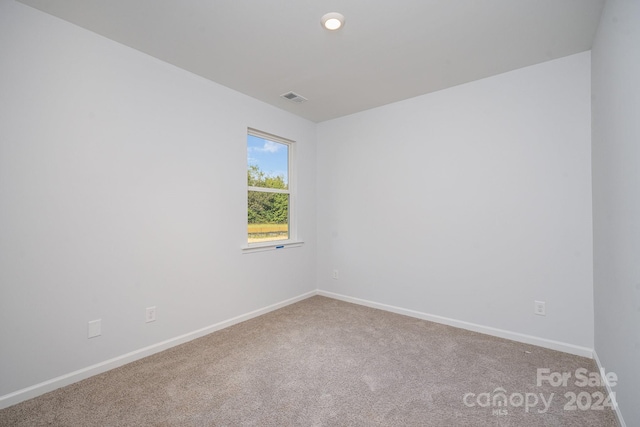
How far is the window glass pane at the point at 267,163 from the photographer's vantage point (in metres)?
3.45

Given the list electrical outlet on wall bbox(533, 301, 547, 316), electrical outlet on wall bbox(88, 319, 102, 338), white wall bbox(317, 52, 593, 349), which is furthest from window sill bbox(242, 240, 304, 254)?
electrical outlet on wall bbox(533, 301, 547, 316)

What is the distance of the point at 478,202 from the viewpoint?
9.41 ft

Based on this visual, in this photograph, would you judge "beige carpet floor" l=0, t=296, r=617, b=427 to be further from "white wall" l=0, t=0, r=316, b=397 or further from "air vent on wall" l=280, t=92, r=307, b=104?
"air vent on wall" l=280, t=92, r=307, b=104

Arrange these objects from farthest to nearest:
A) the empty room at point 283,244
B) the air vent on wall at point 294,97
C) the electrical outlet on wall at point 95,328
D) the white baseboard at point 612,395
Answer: the air vent on wall at point 294,97 < the electrical outlet on wall at point 95,328 < the empty room at point 283,244 < the white baseboard at point 612,395

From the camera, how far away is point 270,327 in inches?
118

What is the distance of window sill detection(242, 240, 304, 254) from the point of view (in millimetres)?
3260

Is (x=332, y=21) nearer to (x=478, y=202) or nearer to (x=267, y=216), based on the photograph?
(x=478, y=202)

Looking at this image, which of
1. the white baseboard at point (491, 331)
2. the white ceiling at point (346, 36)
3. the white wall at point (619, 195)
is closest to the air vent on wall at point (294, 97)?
the white ceiling at point (346, 36)

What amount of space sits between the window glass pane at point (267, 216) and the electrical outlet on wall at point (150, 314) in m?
1.25

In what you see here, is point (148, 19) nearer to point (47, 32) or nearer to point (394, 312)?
point (47, 32)

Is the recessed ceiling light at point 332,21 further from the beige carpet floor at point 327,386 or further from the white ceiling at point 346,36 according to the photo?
the beige carpet floor at point 327,386

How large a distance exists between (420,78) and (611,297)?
2.32m

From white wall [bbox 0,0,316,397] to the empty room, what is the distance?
0.01 metres

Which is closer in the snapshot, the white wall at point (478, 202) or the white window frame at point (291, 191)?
the white wall at point (478, 202)
